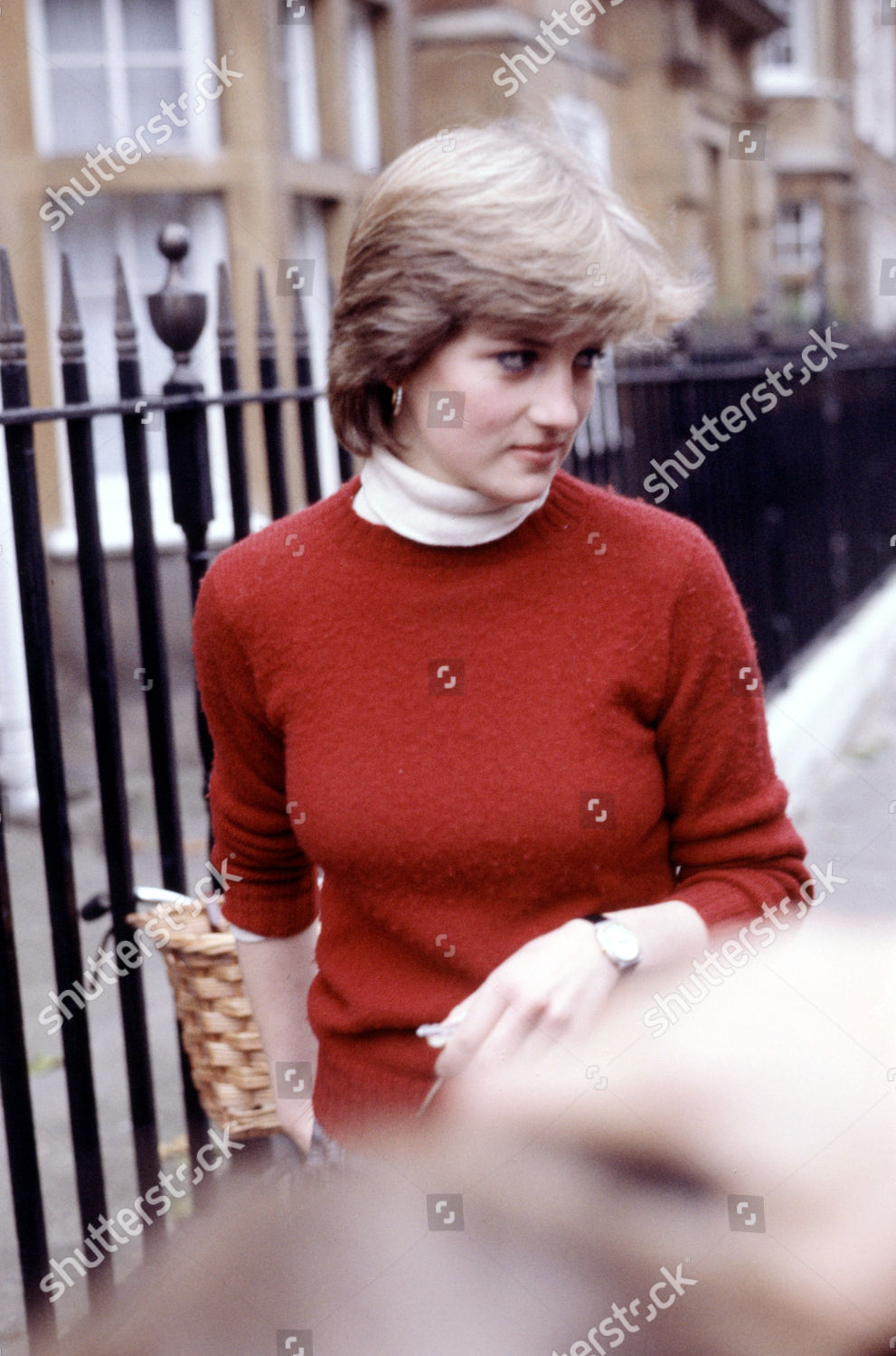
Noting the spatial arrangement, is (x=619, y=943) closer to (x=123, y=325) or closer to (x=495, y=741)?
(x=495, y=741)

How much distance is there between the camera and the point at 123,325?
2662 millimetres

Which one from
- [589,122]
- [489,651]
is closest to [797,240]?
[589,122]

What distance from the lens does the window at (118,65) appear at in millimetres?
6867

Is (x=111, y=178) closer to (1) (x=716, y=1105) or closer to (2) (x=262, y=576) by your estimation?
(2) (x=262, y=576)

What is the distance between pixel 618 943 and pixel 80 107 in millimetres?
6253

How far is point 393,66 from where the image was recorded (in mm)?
8148

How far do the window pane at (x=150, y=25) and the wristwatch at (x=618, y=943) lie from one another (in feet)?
20.6

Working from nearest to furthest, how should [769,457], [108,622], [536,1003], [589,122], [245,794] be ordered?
1. [536,1003]
2. [245,794]
3. [108,622]
4. [769,457]
5. [589,122]

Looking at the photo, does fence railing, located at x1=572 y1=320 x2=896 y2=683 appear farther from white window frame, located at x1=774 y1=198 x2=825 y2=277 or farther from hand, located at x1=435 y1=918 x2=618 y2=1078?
white window frame, located at x1=774 y1=198 x2=825 y2=277

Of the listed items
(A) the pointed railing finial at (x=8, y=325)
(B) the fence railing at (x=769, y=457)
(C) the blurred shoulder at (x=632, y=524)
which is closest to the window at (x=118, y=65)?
(B) the fence railing at (x=769, y=457)

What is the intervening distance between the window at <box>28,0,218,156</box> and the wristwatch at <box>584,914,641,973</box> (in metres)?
6.00

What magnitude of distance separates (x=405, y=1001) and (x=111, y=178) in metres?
5.79

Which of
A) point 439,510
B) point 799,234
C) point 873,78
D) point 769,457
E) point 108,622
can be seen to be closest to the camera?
point 439,510

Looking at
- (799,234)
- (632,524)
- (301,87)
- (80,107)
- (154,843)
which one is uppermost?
(799,234)
